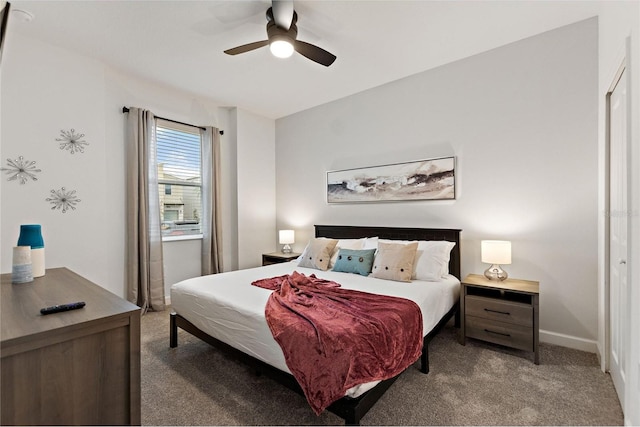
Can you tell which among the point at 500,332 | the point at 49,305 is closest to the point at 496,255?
the point at 500,332

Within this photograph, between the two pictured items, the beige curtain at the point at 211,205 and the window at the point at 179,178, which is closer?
the window at the point at 179,178

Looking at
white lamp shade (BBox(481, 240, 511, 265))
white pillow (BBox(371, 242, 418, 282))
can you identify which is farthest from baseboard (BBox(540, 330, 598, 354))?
white pillow (BBox(371, 242, 418, 282))

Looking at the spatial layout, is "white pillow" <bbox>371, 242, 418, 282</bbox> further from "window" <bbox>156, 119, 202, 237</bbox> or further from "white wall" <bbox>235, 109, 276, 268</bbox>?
"window" <bbox>156, 119, 202, 237</bbox>

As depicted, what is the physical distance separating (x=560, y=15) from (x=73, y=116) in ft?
15.6

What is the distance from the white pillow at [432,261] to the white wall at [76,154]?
3186 mm

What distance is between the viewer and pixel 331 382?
1.55 meters

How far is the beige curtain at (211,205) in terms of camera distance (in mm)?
4379

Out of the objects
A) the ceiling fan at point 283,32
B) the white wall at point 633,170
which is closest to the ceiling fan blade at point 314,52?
the ceiling fan at point 283,32

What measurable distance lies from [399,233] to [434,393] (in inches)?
75.2

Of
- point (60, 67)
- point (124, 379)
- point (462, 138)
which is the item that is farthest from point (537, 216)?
point (60, 67)

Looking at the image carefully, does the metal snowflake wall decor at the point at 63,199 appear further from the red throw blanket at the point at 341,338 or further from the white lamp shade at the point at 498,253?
the white lamp shade at the point at 498,253

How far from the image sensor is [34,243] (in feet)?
5.84

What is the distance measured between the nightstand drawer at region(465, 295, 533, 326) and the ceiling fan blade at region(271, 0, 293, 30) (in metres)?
Answer: 2.85

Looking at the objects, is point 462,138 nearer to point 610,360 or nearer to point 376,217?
point 376,217
